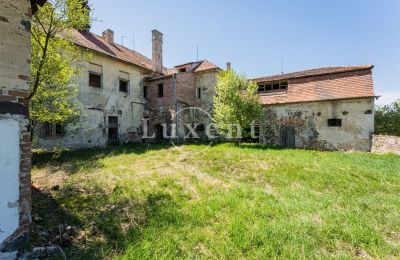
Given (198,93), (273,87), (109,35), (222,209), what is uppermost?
(109,35)

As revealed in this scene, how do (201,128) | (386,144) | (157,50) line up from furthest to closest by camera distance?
(157,50), (201,128), (386,144)

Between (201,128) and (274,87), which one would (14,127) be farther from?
(274,87)

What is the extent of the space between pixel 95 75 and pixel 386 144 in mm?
17857

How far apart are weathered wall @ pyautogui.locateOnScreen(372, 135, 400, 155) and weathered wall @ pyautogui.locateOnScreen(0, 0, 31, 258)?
1568 cm

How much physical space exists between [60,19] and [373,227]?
946cm

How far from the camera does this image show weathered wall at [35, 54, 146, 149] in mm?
13703

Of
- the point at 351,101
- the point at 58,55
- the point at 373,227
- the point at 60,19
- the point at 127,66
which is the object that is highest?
the point at 127,66

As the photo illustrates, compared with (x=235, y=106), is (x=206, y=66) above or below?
above

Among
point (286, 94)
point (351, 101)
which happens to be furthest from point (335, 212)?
point (286, 94)

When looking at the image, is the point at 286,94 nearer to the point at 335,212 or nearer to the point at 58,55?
the point at 335,212

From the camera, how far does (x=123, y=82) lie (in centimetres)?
1708

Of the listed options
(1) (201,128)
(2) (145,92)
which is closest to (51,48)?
(2) (145,92)

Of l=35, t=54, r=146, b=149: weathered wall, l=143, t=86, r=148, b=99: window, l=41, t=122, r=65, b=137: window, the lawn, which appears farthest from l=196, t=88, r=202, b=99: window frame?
the lawn

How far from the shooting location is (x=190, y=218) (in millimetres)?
4820
